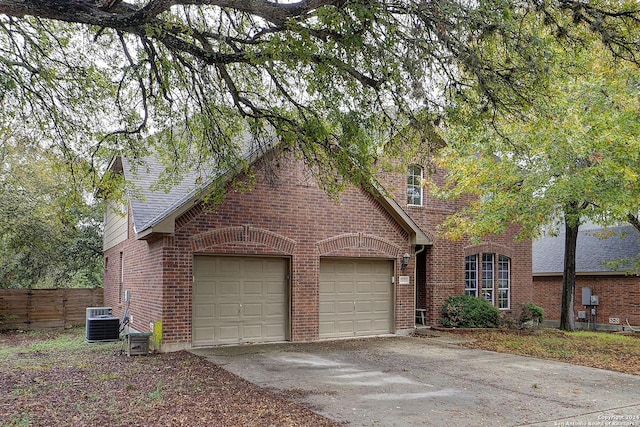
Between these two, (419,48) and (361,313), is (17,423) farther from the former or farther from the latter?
(361,313)

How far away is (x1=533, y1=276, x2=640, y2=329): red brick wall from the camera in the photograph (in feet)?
68.7

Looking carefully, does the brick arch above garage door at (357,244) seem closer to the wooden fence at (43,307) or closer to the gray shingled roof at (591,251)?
the gray shingled roof at (591,251)

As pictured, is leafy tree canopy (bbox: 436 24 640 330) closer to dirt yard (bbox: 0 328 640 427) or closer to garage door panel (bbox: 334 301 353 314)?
dirt yard (bbox: 0 328 640 427)

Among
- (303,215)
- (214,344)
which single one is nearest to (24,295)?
(214,344)

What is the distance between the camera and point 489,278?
61.8ft

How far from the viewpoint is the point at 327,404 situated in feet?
24.6

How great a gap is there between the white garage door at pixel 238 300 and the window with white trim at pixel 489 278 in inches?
298

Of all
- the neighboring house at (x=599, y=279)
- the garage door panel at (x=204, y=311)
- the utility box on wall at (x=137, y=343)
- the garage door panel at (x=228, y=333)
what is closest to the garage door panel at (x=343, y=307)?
the garage door panel at (x=228, y=333)

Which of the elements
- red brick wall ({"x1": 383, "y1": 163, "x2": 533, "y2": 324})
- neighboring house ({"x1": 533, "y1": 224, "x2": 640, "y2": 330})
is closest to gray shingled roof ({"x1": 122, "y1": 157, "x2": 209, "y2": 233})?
red brick wall ({"x1": 383, "y1": 163, "x2": 533, "y2": 324})

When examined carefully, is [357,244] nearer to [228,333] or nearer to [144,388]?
[228,333]

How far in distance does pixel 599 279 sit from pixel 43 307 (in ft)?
70.9

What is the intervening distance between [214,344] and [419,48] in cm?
859

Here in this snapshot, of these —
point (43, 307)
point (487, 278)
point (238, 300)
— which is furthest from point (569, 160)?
point (43, 307)

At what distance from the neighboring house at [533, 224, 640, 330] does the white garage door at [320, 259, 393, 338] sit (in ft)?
28.0
